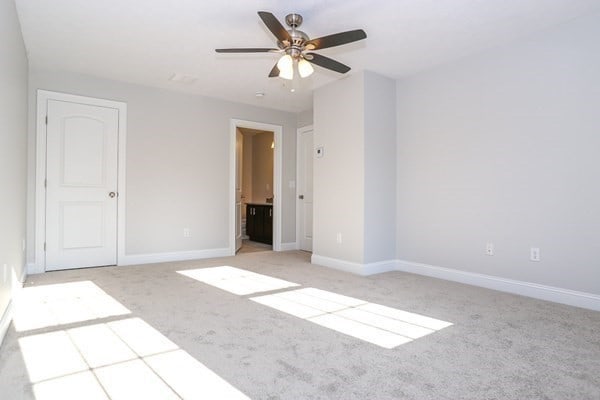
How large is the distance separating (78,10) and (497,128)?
386 cm

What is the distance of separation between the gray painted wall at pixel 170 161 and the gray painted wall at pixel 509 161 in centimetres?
264

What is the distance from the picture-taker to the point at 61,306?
110 inches

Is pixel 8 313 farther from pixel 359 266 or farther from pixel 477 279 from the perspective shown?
pixel 477 279

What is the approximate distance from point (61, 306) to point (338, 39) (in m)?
2.97

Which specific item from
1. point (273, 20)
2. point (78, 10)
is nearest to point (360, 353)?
point (273, 20)

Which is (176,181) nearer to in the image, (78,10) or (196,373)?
(78,10)

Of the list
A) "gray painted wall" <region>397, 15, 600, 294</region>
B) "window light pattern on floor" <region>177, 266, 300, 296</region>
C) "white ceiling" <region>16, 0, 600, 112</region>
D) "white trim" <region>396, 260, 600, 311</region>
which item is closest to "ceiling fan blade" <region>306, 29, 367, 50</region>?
"white ceiling" <region>16, 0, 600, 112</region>

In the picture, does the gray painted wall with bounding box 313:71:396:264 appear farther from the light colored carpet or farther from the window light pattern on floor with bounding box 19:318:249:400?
the window light pattern on floor with bounding box 19:318:249:400

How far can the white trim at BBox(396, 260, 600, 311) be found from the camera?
112 inches

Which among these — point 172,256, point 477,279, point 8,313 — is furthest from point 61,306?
point 477,279

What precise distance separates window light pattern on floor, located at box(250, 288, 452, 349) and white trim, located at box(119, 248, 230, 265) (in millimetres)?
2253

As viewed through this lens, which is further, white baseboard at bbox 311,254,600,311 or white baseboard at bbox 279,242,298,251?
white baseboard at bbox 279,242,298,251

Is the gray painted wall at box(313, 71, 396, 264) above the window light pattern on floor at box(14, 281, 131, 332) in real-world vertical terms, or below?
above

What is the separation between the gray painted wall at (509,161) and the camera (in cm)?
288
